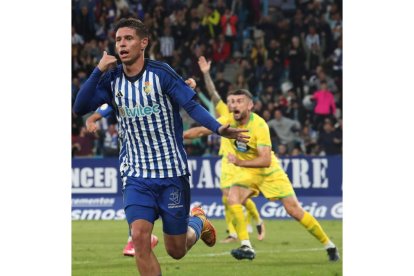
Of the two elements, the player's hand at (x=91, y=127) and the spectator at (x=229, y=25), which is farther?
the spectator at (x=229, y=25)

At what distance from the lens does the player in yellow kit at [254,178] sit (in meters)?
12.1

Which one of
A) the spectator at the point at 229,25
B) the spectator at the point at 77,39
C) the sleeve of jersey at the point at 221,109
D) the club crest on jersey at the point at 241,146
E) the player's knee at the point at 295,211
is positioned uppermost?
the spectator at the point at 229,25

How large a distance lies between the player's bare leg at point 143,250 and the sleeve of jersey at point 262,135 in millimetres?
3916

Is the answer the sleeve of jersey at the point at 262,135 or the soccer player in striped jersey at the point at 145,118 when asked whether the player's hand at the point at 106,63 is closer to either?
the soccer player in striped jersey at the point at 145,118

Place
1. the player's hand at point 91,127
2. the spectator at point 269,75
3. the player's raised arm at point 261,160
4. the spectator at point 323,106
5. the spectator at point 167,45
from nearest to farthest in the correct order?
the player's hand at point 91,127 < the player's raised arm at point 261,160 < the spectator at point 323,106 < the spectator at point 269,75 < the spectator at point 167,45

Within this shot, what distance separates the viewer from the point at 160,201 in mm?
8805

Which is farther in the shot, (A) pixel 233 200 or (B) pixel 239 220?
(A) pixel 233 200

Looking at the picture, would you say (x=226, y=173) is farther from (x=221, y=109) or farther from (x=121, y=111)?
(x=121, y=111)

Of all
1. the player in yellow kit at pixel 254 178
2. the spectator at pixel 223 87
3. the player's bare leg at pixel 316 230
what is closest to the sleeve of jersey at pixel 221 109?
the player in yellow kit at pixel 254 178

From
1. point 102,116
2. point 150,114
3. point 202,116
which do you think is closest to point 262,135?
point 102,116

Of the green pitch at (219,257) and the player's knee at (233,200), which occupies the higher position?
the player's knee at (233,200)

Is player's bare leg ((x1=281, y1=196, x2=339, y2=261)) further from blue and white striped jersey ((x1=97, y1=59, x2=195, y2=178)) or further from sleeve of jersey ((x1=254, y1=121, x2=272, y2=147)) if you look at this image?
blue and white striped jersey ((x1=97, y1=59, x2=195, y2=178))

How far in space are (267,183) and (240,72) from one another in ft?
37.0

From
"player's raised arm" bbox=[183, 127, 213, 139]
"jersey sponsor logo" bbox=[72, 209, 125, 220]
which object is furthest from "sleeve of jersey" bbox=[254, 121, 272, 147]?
"jersey sponsor logo" bbox=[72, 209, 125, 220]
